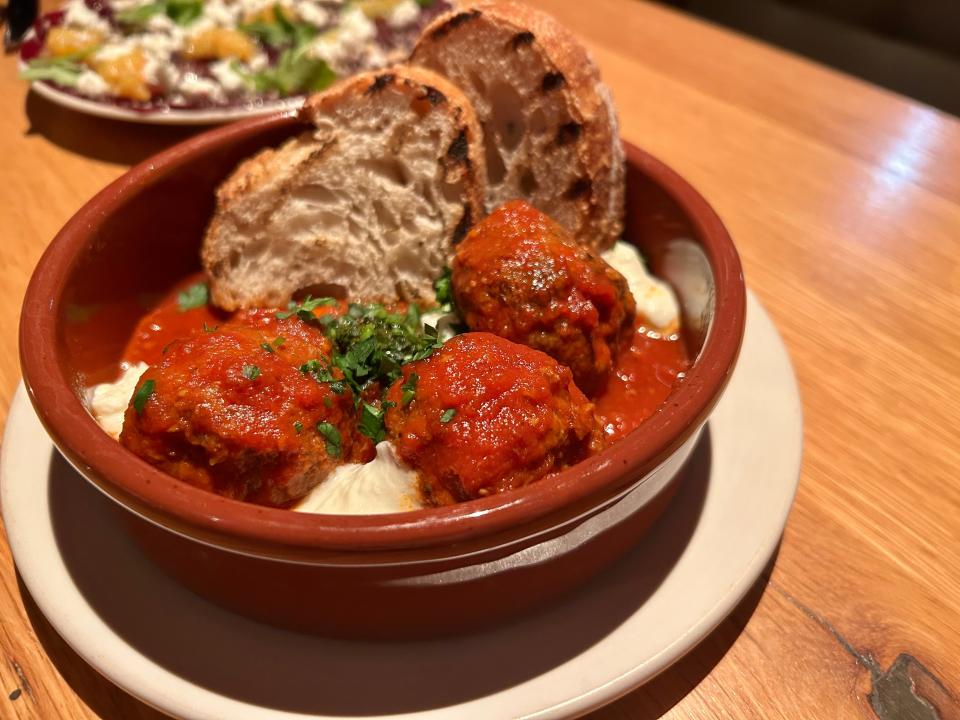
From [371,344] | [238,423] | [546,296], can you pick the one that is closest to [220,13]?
[371,344]

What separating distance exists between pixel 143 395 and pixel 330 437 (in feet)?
1.06

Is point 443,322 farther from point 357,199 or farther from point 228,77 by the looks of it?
point 228,77

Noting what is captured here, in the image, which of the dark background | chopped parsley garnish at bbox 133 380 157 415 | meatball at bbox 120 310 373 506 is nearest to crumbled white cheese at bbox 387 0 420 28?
meatball at bbox 120 310 373 506

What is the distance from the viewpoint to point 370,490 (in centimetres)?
132

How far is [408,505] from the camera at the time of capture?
131cm

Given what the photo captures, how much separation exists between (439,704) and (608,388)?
30.0 inches

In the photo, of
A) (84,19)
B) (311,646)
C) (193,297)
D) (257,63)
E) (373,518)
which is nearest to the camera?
(373,518)

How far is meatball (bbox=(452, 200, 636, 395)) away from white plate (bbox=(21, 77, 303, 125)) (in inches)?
53.7

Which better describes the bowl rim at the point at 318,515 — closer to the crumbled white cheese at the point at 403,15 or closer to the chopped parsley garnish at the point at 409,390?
the chopped parsley garnish at the point at 409,390

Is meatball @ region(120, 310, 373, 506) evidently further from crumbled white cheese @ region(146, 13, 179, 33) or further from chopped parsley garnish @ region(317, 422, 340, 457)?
crumbled white cheese @ region(146, 13, 179, 33)

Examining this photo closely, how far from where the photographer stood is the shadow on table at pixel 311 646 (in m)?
1.23

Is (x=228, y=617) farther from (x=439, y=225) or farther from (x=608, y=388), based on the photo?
(x=439, y=225)

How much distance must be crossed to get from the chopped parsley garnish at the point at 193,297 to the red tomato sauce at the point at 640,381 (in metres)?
1.05

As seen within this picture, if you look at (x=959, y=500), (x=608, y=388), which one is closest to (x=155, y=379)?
(x=608, y=388)
